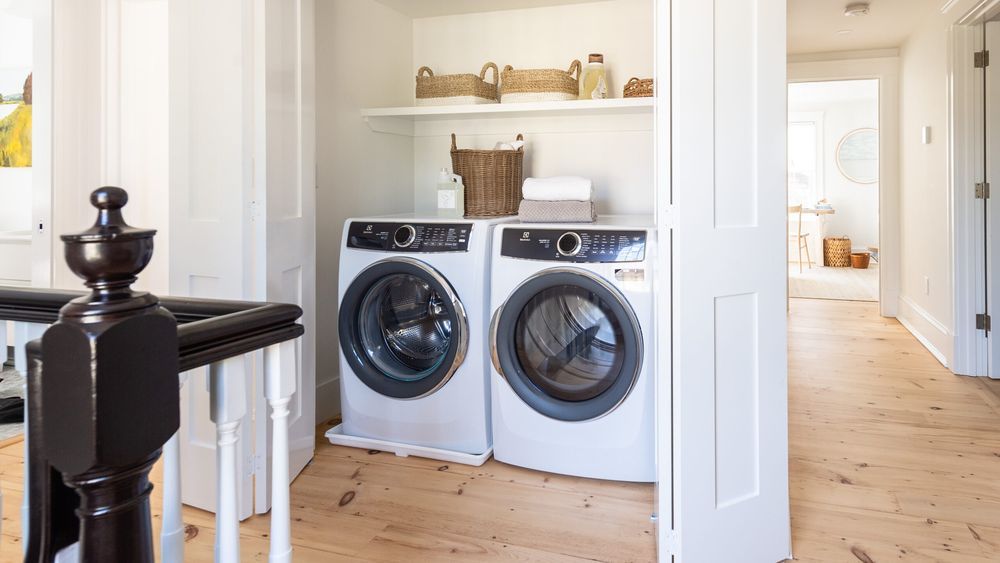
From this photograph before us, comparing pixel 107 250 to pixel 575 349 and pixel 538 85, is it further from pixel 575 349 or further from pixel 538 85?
pixel 538 85

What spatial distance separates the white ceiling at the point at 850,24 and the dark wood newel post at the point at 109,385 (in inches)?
176

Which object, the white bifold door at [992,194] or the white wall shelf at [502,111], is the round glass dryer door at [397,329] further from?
the white bifold door at [992,194]

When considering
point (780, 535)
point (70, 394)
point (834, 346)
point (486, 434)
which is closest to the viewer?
point (70, 394)

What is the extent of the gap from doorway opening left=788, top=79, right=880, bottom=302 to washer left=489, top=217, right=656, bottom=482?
319 inches

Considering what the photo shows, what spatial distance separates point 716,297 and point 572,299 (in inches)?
31.8

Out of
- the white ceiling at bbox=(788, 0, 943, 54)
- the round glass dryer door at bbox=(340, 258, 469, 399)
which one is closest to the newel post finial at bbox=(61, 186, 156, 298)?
the round glass dryer door at bbox=(340, 258, 469, 399)

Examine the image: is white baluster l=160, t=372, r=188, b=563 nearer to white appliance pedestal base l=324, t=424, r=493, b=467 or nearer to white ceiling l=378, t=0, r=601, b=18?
white appliance pedestal base l=324, t=424, r=493, b=467

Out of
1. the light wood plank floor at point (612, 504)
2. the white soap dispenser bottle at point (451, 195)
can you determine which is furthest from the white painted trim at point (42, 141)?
the white soap dispenser bottle at point (451, 195)

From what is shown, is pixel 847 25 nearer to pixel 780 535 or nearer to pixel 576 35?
pixel 576 35

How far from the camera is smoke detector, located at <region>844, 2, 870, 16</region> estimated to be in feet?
14.0

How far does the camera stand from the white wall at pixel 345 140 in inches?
121

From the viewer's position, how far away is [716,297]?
1.77 meters

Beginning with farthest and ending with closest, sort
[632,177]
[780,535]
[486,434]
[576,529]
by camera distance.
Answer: [632,177], [486,434], [576,529], [780,535]

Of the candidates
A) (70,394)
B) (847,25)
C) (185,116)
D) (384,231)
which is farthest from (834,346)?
(70,394)
